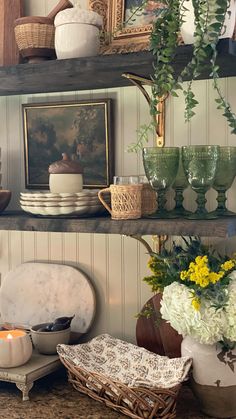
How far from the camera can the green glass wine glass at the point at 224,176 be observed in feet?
4.76

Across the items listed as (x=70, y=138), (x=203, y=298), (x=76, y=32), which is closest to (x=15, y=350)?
(x=203, y=298)

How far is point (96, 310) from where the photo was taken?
5.80 feet

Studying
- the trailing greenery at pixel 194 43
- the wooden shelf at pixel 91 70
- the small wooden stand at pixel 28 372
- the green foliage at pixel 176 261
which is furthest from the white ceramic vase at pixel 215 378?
the wooden shelf at pixel 91 70

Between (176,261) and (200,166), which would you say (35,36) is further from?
(176,261)

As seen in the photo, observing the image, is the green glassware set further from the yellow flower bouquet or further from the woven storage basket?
the woven storage basket

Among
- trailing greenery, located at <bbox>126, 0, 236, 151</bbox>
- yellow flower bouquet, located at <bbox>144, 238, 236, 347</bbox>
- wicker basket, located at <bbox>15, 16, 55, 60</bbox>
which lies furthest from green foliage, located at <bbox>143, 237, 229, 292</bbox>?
wicker basket, located at <bbox>15, 16, 55, 60</bbox>

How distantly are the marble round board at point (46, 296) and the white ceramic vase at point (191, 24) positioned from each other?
74 centimetres

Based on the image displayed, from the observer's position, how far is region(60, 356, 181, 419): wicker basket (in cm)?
135

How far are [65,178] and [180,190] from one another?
0.30 m

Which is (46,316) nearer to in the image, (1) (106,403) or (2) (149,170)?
(1) (106,403)

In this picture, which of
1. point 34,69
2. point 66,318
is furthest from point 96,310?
point 34,69

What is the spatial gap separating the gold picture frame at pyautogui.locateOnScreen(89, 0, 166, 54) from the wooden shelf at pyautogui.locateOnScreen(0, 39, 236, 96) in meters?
0.09

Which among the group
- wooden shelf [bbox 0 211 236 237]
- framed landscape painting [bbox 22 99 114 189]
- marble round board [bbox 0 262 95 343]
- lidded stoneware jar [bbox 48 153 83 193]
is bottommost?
marble round board [bbox 0 262 95 343]

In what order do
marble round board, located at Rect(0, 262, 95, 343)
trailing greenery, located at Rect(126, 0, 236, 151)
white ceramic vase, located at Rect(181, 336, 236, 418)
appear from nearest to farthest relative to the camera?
trailing greenery, located at Rect(126, 0, 236, 151), white ceramic vase, located at Rect(181, 336, 236, 418), marble round board, located at Rect(0, 262, 95, 343)
